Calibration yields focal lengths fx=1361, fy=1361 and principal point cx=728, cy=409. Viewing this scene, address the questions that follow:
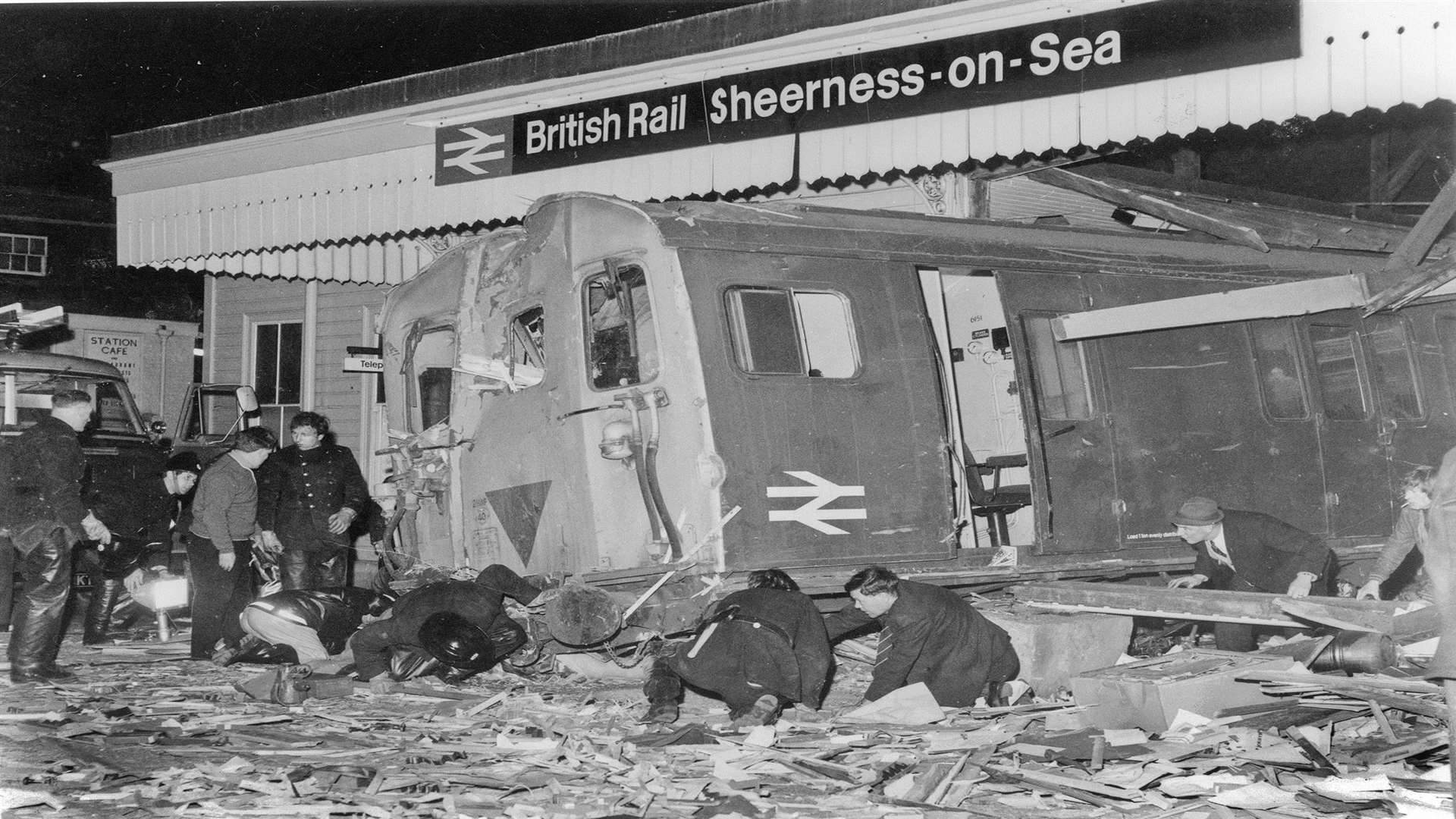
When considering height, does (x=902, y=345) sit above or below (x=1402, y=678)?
above

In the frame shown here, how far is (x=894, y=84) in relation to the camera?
10094 mm

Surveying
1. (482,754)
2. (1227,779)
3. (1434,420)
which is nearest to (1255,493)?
(1434,420)

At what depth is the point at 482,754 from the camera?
6.79 meters

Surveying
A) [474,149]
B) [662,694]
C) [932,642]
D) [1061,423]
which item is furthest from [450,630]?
[474,149]

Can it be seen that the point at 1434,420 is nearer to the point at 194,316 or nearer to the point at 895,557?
the point at 895,557

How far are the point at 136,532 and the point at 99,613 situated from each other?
118 cm

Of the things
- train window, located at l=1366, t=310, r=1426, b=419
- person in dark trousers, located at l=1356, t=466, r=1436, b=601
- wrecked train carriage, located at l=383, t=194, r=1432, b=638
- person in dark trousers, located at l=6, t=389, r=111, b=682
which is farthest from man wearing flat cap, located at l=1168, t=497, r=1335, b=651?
person in dark trousers, located at l=6, t=389, r=111, b=682

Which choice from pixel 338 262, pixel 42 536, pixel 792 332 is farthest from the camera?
pixel 338 262

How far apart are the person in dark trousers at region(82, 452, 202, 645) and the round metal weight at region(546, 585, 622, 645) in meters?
5.25

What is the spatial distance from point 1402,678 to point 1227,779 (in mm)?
1784

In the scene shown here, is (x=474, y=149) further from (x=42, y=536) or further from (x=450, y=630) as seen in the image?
(x=450, y=630)

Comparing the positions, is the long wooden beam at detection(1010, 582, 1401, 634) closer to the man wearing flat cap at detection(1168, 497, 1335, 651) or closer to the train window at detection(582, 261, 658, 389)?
the man wearing flat cap at detection(1168, 497, 1335, 651)

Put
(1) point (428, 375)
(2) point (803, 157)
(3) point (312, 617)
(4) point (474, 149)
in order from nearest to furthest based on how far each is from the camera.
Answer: (3) point (312, 617), (2) point (803, 157), (1) point (428, 375), (4) point (474, 149)

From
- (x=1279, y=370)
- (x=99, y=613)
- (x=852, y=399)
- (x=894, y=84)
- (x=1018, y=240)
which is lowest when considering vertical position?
(x=99, y=613)
